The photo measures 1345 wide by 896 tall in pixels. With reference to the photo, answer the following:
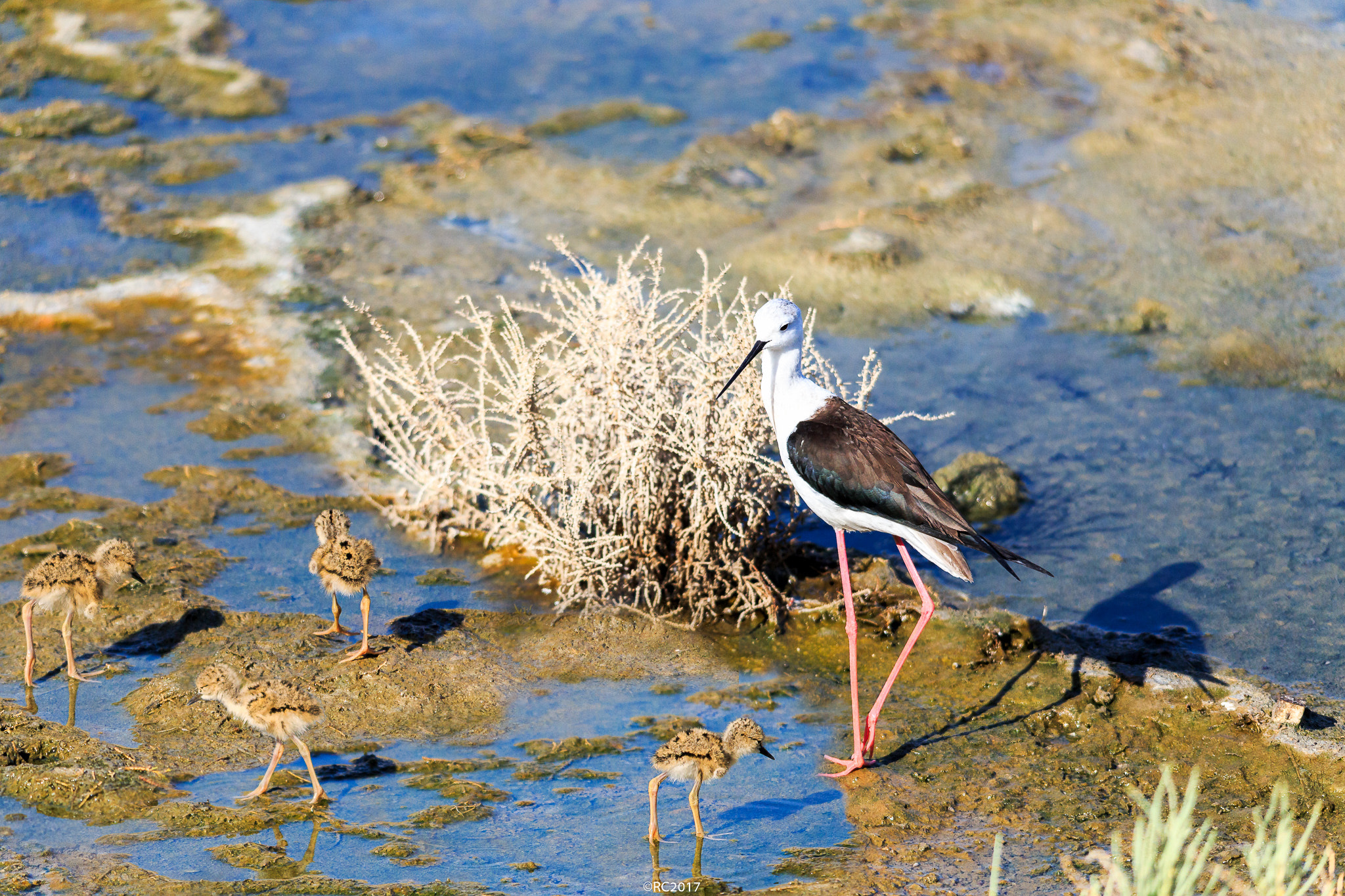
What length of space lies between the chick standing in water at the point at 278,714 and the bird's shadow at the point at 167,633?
3.42 feet

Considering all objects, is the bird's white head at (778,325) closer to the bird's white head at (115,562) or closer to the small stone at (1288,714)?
the small stone at (1288,714)

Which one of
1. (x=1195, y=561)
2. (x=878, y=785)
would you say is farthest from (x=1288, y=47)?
(x=878, y=785)

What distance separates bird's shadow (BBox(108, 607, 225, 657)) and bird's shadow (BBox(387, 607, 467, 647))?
0.73 metres

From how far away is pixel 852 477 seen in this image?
4.91 meters

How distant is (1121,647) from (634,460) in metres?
2.17

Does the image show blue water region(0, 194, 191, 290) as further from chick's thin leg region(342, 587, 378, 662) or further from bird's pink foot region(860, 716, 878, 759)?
bird's pink foot region(860, 716, 878, 759)

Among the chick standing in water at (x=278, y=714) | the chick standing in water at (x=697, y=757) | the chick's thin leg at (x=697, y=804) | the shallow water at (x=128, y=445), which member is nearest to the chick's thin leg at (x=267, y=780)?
the chick standing in water at (x=278, y=714)

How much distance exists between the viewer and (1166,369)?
7855 millimetres

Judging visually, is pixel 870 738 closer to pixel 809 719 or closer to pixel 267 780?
pixel 809 719

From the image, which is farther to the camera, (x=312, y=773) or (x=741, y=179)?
(x=741, y=179)

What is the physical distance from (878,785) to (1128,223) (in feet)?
19.3

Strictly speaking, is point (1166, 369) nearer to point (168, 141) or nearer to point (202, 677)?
point (202, 677)

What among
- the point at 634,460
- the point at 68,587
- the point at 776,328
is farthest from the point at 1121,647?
the point at 68,587

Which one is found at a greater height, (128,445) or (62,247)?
(62,247)
